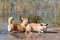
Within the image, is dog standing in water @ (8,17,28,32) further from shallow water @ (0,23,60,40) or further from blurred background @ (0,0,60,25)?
blurred background @ (0,0,60,25)

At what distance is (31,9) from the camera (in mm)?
2104

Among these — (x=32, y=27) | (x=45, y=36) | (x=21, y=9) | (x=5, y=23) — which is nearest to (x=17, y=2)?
(x=21, y=9)

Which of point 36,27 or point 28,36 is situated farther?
point 36,27

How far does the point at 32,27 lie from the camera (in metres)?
1.76

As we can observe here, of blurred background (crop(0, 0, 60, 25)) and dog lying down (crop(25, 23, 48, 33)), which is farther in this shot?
blurred background (crop(0, 0, 60, 25))

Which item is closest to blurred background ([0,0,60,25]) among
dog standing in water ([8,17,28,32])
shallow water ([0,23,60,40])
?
dog standing in water ([8,17,28,32])

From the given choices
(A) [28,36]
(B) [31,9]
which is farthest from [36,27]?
(B) [31,9]

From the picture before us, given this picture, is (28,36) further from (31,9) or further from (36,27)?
(31,9)

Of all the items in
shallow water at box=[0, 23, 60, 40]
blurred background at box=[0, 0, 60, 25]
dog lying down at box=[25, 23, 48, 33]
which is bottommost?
shallow water at box=[0, 23, 60, 40]

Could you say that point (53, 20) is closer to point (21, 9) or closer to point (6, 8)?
point (21, 9)

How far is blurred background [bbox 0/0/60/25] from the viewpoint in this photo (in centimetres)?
202

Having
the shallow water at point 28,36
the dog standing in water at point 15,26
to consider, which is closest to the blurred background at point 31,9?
the dog standing in water at point 15,26

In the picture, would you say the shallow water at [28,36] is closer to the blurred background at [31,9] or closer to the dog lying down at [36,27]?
the dog lying down at [36,27]

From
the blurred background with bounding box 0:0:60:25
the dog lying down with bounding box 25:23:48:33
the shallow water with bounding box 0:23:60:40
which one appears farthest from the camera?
the blurred background with bounding box 0:0:60:25
